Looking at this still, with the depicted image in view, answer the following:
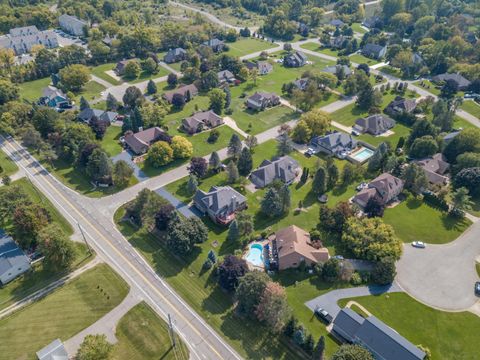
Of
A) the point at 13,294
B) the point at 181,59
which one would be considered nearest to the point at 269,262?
the point at 13,294

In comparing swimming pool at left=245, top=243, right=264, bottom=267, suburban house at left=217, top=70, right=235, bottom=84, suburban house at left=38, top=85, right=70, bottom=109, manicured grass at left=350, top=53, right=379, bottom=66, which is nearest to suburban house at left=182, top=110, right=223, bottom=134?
suburban house at left=217, top=70, right=235, bottom=84

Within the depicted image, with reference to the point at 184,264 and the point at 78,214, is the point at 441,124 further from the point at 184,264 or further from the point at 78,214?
the point at 78,214

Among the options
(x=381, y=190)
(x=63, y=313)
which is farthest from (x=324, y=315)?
(x=63, y=313)

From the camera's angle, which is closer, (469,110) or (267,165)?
A: (267,165)

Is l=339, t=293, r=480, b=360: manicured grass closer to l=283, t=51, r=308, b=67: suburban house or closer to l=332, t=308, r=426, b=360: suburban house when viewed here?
l=332, t=308, r=426, b=360: suburban house

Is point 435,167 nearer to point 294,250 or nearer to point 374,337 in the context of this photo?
point 294,250
